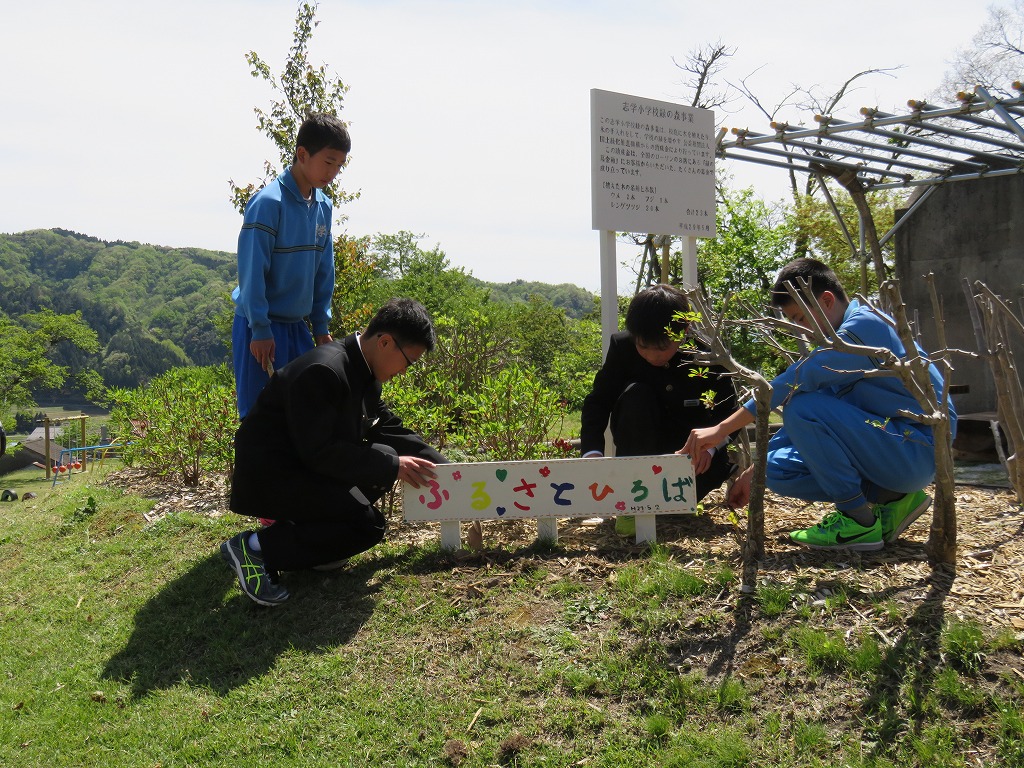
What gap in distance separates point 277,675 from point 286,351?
1741mm

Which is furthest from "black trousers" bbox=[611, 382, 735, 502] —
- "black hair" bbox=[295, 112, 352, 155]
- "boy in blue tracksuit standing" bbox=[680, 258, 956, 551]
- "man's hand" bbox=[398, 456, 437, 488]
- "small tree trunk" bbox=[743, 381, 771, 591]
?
"black hair" bbox=[295, 112, 352, 155]

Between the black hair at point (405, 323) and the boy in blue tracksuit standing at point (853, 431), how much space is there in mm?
1305

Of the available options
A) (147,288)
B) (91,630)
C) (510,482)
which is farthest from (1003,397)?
(147,288)

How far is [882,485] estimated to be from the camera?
11.1 ft

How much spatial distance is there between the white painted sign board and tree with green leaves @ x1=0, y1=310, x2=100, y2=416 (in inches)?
1500

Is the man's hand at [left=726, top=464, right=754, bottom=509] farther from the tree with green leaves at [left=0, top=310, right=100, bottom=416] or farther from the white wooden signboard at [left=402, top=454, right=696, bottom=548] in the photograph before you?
the tree with green leaves at [left=0, top=310, right=100, bottom=416]

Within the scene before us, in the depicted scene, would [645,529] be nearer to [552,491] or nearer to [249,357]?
[552,491]

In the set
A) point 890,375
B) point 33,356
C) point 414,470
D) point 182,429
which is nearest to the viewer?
point 890,375

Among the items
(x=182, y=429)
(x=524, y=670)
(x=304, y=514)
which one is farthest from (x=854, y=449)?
(x=182, y=429)

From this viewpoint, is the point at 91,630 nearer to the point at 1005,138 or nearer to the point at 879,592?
the point at 879,592

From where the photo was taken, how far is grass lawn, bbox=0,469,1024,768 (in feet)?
7.92

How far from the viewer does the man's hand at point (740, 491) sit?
154 inches

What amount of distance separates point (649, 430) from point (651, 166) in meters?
1.94

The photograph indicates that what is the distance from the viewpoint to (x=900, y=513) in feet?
11.3
